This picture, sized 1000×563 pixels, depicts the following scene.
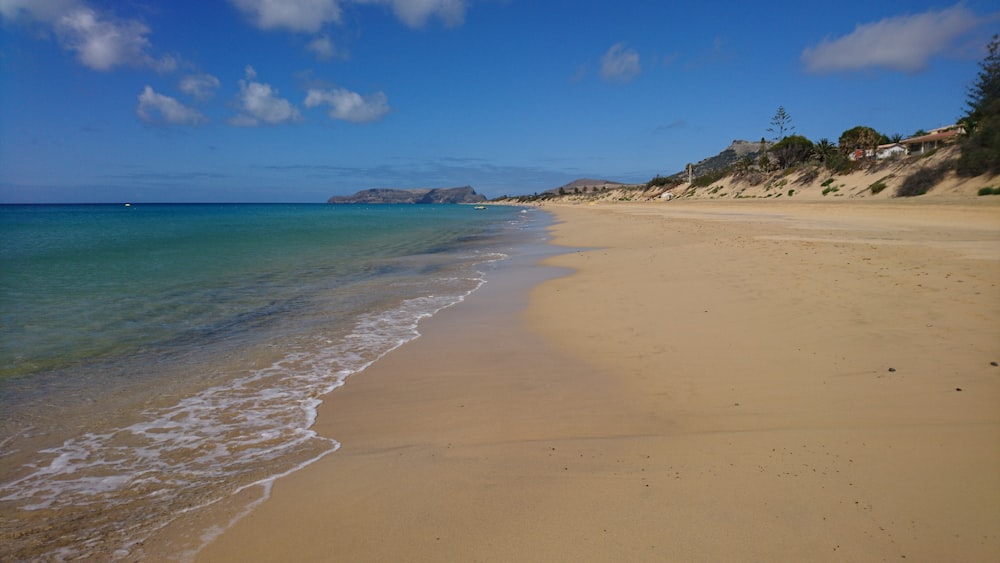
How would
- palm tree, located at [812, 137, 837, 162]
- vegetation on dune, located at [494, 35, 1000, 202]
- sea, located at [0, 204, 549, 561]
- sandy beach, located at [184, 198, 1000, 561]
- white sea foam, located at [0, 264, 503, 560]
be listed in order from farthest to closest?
palm tree, located at [812, 137, 837, 162] < vegetation on dune, located at [494, 35, 1000, 202] < sea, located at [0, 204, 549, 561] < white sea foam, located at [0, 264, 503, 560] < sandy beach, located at [184, 198, 1000, 561]

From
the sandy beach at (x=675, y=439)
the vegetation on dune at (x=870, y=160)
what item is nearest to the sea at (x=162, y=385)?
the sandy beach at (x=675, y=439)

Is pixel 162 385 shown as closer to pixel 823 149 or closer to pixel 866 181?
pixel 866 181

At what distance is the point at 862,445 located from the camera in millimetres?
3113

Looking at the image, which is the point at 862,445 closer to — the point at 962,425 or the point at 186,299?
the point at 962,425

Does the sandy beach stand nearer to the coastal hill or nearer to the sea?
the sea

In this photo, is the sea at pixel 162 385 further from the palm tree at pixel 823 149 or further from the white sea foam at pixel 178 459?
the palm tree at pixel 823 149

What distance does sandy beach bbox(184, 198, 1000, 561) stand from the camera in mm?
2391

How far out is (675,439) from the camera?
11.2 ft

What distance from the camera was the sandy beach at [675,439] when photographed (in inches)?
94.1

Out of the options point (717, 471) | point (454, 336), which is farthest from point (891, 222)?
point (717, 471)

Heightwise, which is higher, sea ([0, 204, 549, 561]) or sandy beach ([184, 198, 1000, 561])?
sandy beach ([184, 198, 1000, 561])

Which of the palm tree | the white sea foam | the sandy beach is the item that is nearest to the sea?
the white sea foam

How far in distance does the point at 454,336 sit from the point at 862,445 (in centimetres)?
449

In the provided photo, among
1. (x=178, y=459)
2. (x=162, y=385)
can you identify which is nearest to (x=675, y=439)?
(x=178, y=459)
